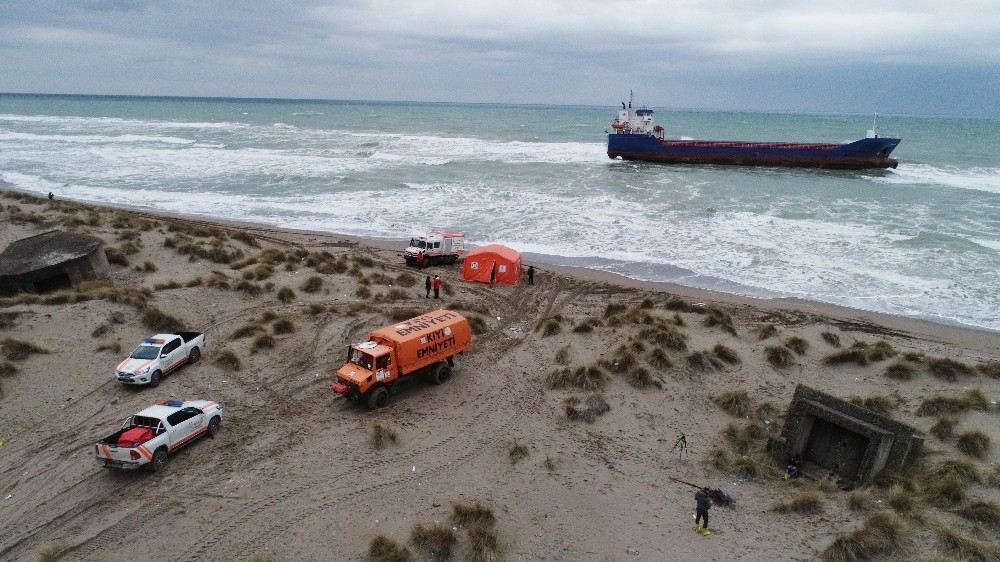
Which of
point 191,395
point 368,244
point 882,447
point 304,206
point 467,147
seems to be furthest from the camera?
point 467,147

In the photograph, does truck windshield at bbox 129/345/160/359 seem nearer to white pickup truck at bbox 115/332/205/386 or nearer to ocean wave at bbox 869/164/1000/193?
white pickup truck at bbox 115/332/205/386

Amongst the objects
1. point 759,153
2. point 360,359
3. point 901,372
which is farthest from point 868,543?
point 759,153

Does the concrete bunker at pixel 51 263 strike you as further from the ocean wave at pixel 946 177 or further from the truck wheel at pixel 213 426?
the ocean wave at pixel 946 177

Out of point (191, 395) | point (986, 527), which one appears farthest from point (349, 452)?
point (986, 527)

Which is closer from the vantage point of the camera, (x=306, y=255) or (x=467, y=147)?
(x=306, y=255)

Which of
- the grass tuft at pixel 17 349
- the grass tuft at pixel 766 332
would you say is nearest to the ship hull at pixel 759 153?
the grass tuft at pixel 766 332

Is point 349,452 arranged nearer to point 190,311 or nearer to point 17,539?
point 17,539
